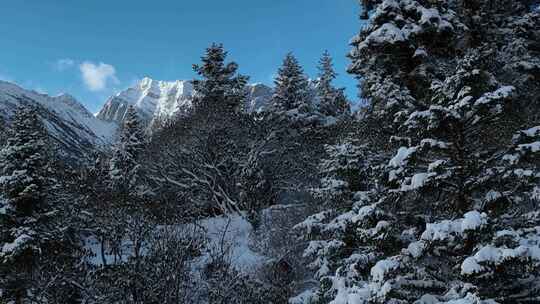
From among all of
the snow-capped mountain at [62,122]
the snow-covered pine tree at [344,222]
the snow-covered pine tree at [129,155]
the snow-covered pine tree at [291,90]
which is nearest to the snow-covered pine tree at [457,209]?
the snow-covered pine tree at [344,222]

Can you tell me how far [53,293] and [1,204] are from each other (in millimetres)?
5164

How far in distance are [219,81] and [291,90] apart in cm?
526

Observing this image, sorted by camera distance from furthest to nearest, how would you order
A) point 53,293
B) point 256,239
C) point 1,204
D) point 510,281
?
point 256,239 → point 1,204 → point 53,293 → point 510,281

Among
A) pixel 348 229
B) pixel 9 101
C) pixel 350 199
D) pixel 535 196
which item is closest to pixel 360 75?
pixel 350 199

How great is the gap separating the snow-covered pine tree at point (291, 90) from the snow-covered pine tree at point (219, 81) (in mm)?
2458

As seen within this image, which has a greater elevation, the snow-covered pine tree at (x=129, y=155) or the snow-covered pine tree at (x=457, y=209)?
the snow-covered pine tree at (x=129, y=155)

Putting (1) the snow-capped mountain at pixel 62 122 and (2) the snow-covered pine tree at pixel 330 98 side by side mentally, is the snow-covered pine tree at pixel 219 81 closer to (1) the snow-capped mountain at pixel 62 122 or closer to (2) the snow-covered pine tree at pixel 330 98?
(2) the snow-covered pine tree at pixel 330 98

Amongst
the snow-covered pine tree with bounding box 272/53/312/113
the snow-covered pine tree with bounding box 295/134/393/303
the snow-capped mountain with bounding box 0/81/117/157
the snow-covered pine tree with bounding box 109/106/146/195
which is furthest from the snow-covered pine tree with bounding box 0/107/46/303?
the snow-capped mountain with bounding box 0/81/117/157

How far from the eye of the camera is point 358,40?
15.5m

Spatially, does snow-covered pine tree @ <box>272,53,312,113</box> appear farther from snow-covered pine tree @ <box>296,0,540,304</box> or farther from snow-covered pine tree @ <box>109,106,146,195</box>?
snow-covered pine tree @ <box>296,0,540,304</box>

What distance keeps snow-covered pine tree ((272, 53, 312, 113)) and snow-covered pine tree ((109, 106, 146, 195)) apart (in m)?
10.5

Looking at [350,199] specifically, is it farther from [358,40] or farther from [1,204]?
[1,204]

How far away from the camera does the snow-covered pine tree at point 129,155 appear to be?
1222 inches

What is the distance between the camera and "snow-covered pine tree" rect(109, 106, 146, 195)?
31.0 meters
